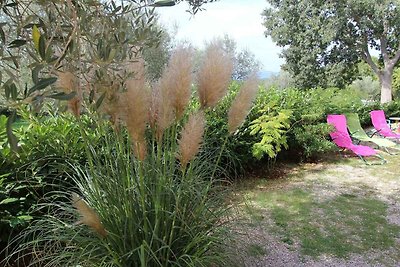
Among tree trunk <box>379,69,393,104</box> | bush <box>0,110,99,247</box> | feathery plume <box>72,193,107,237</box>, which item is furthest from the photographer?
tree trunk <box>379,69,393,104</box>

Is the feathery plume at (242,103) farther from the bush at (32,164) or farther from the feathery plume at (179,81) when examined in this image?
the bush at (32,164)

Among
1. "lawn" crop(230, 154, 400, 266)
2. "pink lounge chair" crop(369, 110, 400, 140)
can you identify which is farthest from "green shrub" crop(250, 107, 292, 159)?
"pink lounge chair" crop(369, 110, 400, 140)

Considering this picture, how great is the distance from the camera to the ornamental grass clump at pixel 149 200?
5.54ft

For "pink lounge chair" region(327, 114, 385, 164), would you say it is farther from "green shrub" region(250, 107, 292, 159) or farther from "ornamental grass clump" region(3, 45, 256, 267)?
"ornamental grass clump" region(3, 45, 256, 267)

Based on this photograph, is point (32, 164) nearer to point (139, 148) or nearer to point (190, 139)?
point (139, 148)

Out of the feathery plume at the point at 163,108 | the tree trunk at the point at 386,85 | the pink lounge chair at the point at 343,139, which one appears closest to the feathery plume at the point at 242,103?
the feathery plume at the point at 163,108

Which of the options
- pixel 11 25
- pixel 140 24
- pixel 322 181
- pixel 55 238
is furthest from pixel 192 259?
pixel 322 181

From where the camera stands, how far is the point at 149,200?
1.81m

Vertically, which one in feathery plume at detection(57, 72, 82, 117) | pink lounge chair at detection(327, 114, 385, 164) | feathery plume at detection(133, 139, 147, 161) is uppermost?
feathery plume at detection(57, 72, 82, 117)

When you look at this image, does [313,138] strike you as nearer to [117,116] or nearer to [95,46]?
[117,116]

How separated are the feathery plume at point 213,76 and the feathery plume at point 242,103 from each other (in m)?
0.10

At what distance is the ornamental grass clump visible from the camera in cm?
169

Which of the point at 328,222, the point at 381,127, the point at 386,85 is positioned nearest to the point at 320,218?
the point at 328,222

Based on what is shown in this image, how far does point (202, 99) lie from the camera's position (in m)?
1.84
